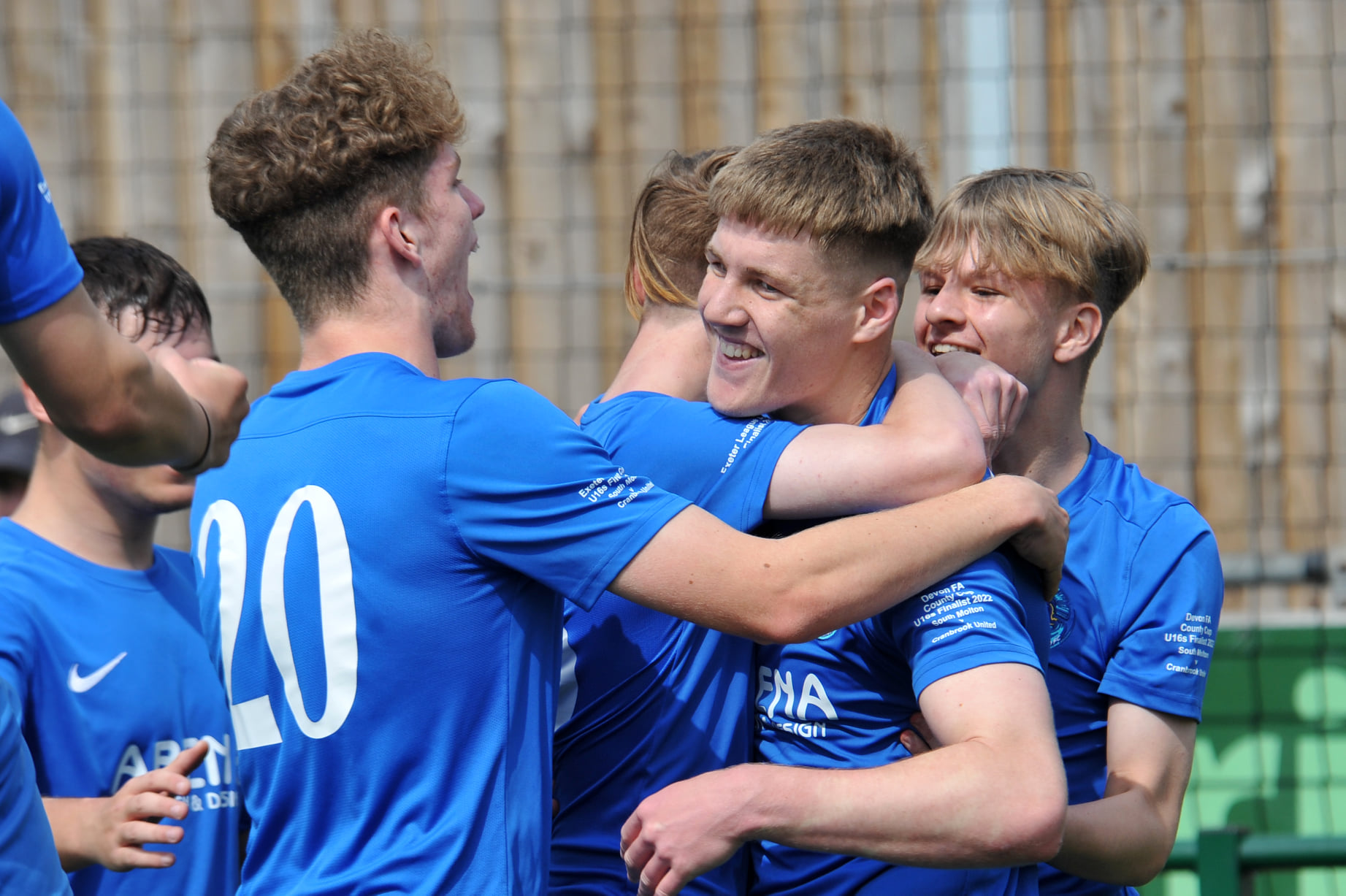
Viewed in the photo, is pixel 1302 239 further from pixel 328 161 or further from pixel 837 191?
pixel 328 161

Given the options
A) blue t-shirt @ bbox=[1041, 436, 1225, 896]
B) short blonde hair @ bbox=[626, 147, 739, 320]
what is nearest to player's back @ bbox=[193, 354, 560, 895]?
short blonde hair @ bbox=[626, 147, 739, 320]

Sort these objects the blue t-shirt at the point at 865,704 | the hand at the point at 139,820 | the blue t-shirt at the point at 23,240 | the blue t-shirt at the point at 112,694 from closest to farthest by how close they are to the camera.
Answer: the blue t-shirt at the point at 23,240 < the blue t-shirt at the point at 865,704 < the hand at the point at 139,820 < the blue t-shirt at the point at 112,694

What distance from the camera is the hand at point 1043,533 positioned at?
1.87m

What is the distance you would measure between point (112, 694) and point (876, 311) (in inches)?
64.8

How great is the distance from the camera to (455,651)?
1.79 meters

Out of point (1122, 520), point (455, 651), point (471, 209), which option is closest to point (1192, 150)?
point (1122, 520)

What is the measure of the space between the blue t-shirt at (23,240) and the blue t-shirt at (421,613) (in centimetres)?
40

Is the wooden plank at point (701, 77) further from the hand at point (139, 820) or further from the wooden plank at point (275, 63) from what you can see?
the hand at point (139, 820)

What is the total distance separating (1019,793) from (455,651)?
778 mm

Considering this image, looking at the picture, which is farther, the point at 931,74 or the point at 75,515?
the point at 931,74

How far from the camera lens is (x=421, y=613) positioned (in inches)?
70.2

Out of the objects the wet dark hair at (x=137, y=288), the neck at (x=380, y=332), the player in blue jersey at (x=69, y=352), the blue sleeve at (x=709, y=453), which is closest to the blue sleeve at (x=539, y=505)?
the blue sleeve at (x=709, y=453)

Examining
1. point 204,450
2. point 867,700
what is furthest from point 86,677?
point 867,700

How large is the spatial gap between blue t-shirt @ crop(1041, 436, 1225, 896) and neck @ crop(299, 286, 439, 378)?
1.20 meters
